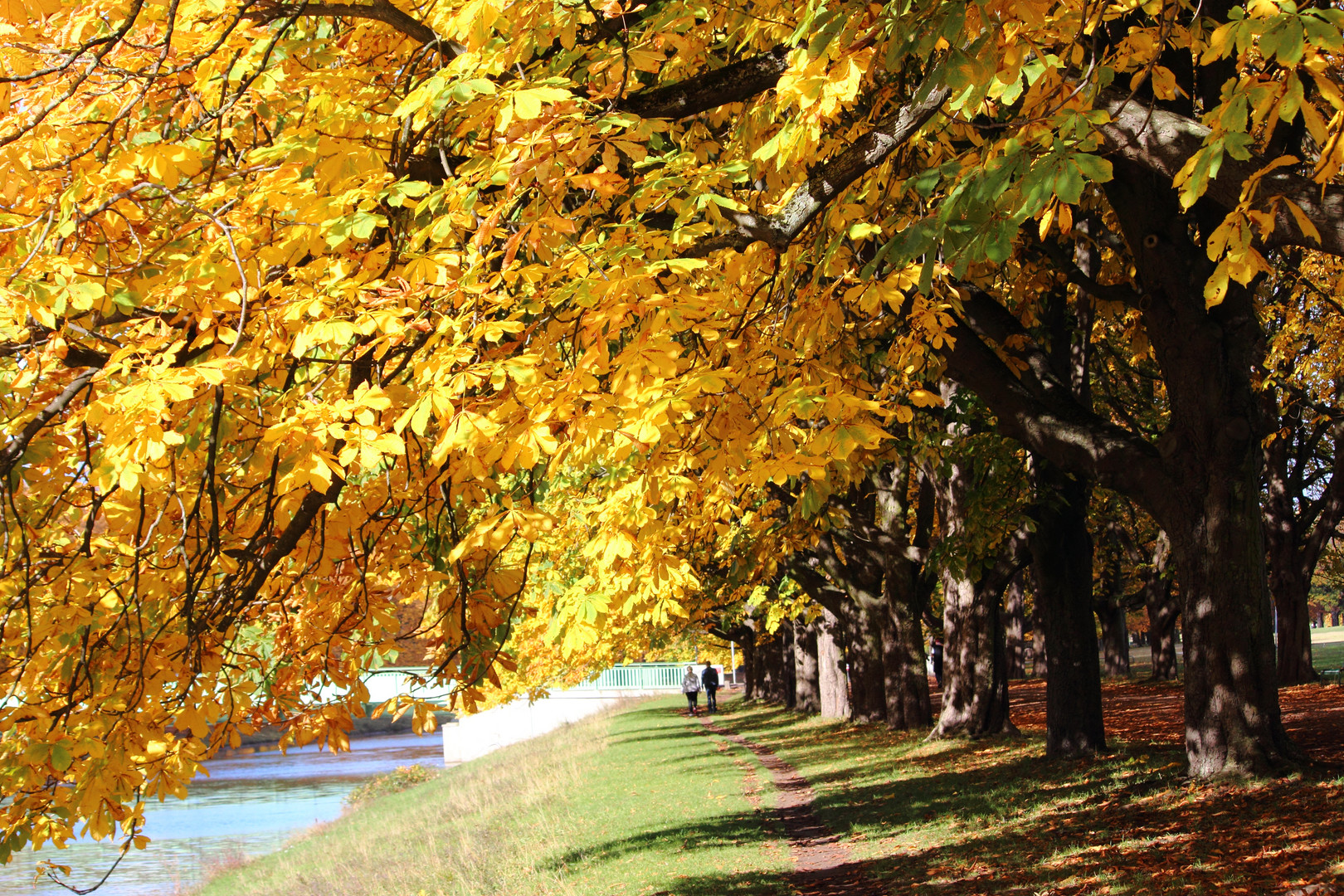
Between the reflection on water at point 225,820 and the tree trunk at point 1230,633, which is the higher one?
the tree trunk at point 1230,633

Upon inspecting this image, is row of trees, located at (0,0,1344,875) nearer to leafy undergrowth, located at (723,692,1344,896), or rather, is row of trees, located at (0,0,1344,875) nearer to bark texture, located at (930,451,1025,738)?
leafy undergrowth, located at (723,692,1344,896)

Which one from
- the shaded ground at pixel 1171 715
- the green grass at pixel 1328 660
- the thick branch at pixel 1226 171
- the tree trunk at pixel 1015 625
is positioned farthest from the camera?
the green grass at pixel 1328 660

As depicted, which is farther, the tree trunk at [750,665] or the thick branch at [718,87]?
the tree trunk at [750,665]

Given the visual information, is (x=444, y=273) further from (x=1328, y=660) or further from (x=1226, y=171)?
(x=1328, y=660)

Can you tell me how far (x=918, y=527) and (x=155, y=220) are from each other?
17128 millimetres

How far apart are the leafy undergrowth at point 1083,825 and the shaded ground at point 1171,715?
0.89 meters

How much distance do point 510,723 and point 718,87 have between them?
5191 centimetres

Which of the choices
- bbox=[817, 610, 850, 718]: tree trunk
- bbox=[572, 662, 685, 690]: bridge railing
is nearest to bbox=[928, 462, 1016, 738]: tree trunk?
bbox=[817, 610, 850, 718]: tree trunk

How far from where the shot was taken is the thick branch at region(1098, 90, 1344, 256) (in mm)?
5219

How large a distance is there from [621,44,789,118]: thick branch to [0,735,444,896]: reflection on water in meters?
9.46

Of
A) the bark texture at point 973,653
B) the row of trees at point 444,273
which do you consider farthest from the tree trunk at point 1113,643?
the row of trees at point 444,273

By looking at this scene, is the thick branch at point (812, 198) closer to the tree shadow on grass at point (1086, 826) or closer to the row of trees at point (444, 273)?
the row of trees at point (444, 273)

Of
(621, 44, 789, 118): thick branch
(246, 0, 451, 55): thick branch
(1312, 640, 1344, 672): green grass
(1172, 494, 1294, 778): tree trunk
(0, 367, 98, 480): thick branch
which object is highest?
(246, 0, 451, 55): thick branch

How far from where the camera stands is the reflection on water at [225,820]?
24453mm
